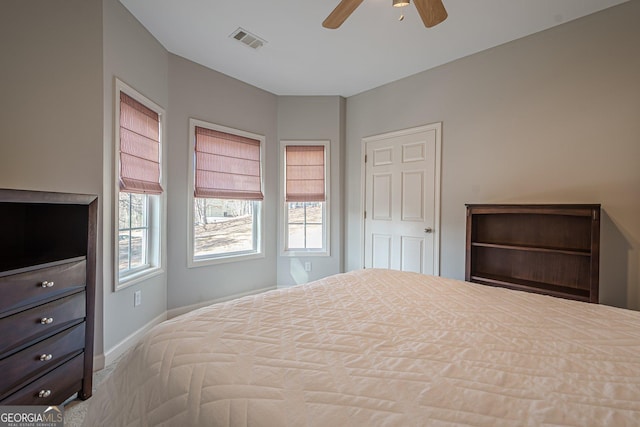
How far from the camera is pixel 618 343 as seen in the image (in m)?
1.00

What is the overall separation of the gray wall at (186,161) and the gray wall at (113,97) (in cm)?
25

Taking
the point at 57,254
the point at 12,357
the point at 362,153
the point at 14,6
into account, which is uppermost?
the point at 14,6

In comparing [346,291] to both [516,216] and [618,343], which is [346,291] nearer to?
[618,343]

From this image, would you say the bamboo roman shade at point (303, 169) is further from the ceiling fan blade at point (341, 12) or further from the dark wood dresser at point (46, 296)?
the dark wood dresser at point (46, 296)

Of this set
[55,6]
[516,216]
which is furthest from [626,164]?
[55,6]

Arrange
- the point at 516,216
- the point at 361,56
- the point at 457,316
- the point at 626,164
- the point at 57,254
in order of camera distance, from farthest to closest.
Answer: the point at 361,56 < the point at 516,216 < the point at 626,164 < the point at 57,254 < the point at 457,316

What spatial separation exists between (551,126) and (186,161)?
3.42 m

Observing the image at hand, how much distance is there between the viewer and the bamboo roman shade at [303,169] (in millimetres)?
3947

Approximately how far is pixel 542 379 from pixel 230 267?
3.21 meters

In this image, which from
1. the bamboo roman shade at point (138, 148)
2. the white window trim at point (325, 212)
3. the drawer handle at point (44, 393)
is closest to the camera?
the drawer handle at point (44, 393)

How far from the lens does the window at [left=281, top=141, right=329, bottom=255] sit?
3938 mm

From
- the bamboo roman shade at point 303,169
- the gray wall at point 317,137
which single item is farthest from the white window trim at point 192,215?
the bamboo roman shade at point 303,169

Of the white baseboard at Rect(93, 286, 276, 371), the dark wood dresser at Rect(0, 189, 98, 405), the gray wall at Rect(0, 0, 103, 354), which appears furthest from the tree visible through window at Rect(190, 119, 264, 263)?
the dark wood dresser at Rect(0, 189, 98, 405)

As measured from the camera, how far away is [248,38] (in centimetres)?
268
